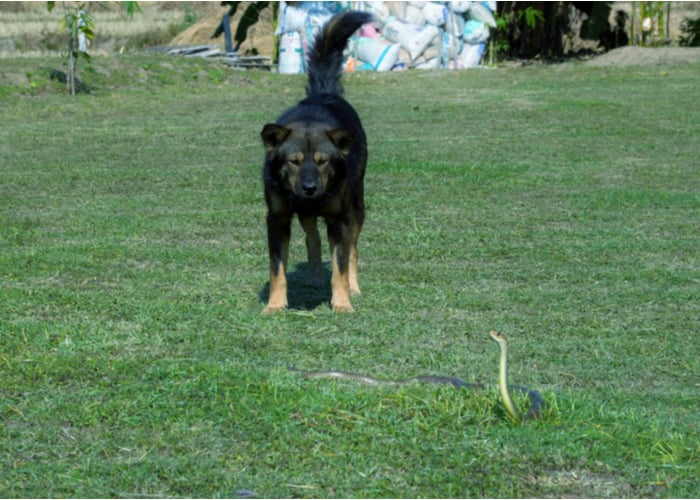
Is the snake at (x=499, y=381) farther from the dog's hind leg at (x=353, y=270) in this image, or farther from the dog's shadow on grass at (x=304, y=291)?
the dog's hind leg at (x=353, y=270)

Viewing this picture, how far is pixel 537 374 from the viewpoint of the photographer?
213 inches

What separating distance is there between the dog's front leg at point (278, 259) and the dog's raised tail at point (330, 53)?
5.14 feet

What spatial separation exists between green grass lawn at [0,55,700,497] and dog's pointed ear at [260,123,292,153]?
3.33 feet

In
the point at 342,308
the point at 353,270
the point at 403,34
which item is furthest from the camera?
the point at 403,34

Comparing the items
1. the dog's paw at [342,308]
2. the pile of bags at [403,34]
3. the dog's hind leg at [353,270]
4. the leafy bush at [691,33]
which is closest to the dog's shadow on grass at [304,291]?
the dog's hind leg at [353,270]

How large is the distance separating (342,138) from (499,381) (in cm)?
248

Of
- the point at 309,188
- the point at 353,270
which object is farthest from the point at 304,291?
the point at 309,188

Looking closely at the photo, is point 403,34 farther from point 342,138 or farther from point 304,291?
point 342,138

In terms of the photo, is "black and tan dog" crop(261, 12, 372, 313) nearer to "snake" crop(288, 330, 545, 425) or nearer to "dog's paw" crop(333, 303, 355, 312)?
"dog's paw" crop(333, 303, 355, 312)

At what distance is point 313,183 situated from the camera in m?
6.38

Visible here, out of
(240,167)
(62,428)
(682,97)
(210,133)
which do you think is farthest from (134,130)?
(62,428)

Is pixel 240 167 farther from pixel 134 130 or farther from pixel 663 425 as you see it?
pixel 663 425

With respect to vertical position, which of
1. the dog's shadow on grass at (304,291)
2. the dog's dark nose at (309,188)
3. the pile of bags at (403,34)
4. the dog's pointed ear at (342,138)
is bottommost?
the dog's shadow on grass at (304,291)

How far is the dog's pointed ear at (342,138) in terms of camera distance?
6.63 m
